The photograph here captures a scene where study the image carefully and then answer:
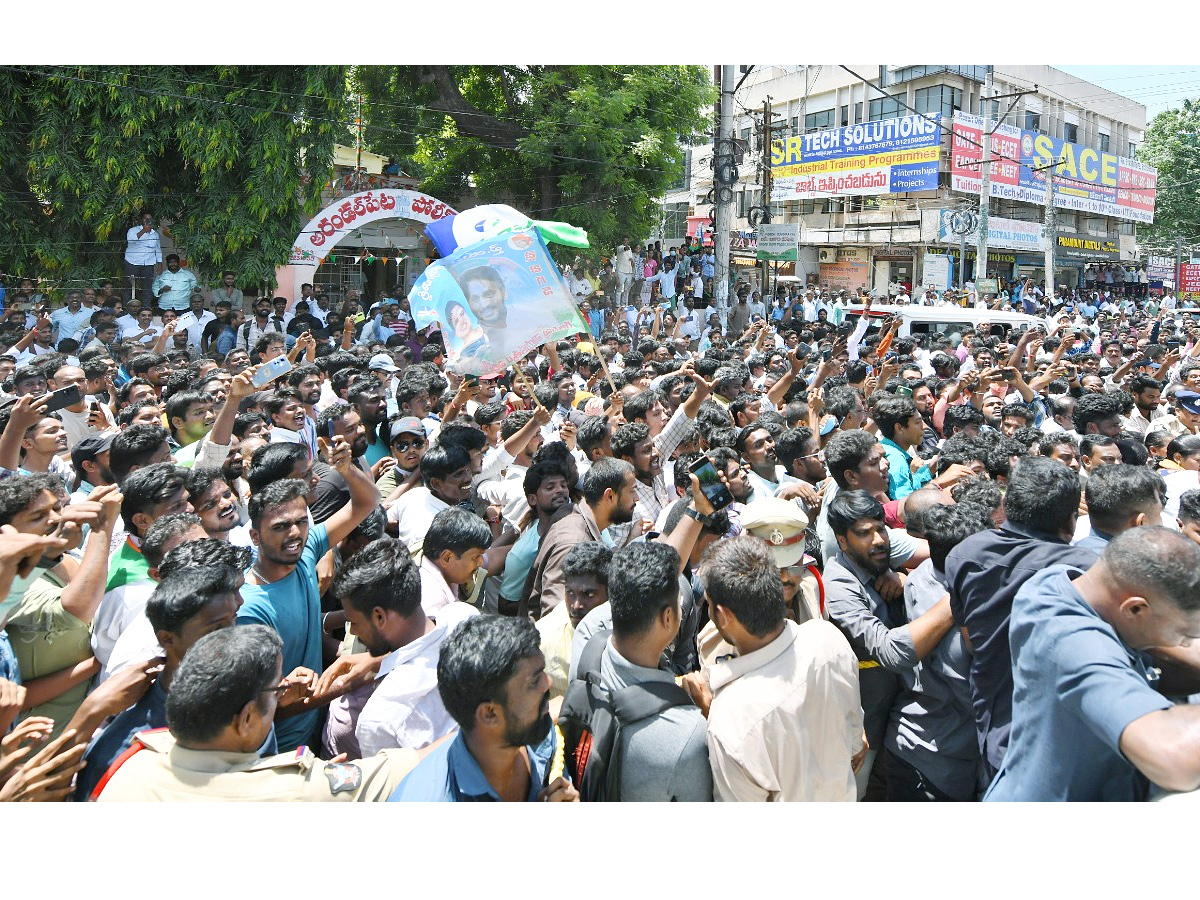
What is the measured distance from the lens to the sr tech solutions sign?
30391 mm

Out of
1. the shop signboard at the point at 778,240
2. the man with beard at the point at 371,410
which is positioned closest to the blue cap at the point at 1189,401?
the man with beard at the point at 371,410

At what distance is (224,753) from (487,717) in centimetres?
62

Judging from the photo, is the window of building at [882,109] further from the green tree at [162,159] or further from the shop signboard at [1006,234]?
the green tree at [162,159]

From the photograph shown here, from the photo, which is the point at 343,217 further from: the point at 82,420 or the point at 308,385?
the point at 82,420

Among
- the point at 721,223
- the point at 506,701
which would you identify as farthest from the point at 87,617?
the point at 721,223

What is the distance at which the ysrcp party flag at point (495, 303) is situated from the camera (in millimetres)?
5562

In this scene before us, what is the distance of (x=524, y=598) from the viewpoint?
12.1 feet

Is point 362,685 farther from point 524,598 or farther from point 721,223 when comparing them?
point 721,223

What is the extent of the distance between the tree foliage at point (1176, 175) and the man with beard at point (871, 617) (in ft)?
153

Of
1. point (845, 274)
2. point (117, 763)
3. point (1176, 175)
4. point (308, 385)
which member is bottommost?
point (117, 763)

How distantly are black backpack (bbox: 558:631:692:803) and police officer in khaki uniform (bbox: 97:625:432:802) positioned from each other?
1.69ft

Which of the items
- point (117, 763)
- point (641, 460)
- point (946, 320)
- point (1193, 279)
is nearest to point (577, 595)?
point (117, 763)

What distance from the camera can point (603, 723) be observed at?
230cm

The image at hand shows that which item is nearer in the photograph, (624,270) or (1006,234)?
(624,270)
